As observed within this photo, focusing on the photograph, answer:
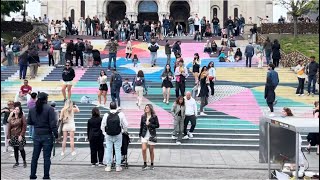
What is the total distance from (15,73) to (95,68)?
453cm

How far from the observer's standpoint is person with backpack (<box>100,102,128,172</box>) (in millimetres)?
11414

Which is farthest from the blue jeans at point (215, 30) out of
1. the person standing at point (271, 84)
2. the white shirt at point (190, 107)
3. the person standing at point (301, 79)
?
the white shirt at point (190, 107)

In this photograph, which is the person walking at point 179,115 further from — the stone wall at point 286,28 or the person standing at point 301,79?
the stone wall at point 286,28

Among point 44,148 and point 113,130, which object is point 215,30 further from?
point 44,148

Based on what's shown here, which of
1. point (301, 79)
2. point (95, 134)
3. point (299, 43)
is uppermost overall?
point (299, 43)

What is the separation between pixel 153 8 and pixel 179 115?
130ft

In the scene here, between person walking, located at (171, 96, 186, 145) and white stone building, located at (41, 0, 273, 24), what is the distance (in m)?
37.0

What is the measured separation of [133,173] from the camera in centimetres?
1153

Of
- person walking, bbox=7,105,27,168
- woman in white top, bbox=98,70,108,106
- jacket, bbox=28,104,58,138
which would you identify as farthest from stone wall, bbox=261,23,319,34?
jacket, bbox=28,104,58,138

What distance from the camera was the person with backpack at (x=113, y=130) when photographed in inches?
449

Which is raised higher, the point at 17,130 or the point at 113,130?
the point at 113,130

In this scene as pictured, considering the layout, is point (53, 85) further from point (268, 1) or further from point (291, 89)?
point (268, 1)

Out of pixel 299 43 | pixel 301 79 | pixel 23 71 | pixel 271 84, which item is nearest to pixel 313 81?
pixel 301 79

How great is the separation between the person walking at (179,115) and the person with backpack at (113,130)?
3.31 metres
